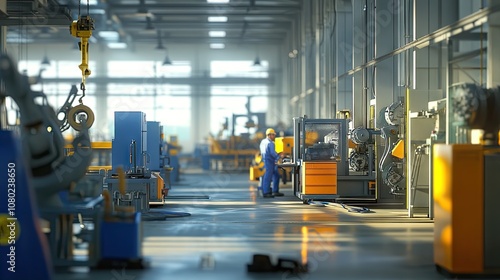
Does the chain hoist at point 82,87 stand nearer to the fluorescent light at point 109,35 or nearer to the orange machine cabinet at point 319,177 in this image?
the orange machine cabinet at point 319,177

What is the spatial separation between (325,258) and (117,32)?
80.9ft

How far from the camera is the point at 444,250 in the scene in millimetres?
6551

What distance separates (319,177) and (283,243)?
205 inches

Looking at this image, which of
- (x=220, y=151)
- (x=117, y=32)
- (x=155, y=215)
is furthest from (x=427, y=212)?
(x=117, y=32)

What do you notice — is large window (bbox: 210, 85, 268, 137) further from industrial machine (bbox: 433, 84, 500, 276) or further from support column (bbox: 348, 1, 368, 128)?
industrial machine (bbox: 433, 84, 500, 276)

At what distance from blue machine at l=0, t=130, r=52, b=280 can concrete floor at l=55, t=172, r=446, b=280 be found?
2.47 feet

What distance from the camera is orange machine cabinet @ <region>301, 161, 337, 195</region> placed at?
13.5 metres

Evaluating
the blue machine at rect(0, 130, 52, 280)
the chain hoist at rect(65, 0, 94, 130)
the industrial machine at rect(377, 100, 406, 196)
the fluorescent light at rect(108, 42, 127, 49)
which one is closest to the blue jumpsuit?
the industrial machine at rect(377, 100, 406, 196)

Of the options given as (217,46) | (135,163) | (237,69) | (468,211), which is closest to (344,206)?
(135,163)

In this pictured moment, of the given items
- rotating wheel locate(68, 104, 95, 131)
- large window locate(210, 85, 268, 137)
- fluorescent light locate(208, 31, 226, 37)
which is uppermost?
fluorescent light locate(208, 31, 226, 37)

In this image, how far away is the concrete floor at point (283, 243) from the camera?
6582mm

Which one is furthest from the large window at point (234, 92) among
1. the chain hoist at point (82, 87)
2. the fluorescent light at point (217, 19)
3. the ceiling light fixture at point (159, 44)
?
the chain hoist at point (82, 87)

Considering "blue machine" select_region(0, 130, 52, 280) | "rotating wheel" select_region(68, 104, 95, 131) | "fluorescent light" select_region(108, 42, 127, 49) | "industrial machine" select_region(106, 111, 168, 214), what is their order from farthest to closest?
"fluorescent light" select_region(108, 42, 127, 49)
"rotating wheel" select_region(68, 104, 95, 131)
"industrial machine" select_region(106, 111, 168, 214)
"blue machine" select_region(0, 130, 52, 280)

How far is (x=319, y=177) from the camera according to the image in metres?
13.6
